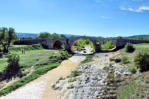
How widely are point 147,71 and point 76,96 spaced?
37.1 ft

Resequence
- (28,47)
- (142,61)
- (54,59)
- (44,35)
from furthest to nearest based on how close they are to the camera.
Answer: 1. (44,35)
2. (28,47)
3. (54,59)
4. (142,61)

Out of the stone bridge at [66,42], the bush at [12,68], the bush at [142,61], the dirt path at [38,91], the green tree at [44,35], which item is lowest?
the dirt path at [38,91]

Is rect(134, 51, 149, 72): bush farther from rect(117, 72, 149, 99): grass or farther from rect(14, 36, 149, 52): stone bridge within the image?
rect(14, 36, 149, 52): stone bridge

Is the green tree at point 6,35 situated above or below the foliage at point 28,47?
above

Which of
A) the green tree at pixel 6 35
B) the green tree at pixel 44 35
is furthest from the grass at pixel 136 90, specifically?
the green tree at pixel 44 35

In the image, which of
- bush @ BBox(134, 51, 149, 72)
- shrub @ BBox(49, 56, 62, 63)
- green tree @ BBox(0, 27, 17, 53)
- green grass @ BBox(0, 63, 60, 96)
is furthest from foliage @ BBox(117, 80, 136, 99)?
green tree @ BBox(0, 27, 17, 53)

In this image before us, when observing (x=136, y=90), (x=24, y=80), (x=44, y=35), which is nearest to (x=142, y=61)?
(x=136, y=90)

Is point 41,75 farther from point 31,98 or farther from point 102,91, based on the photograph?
point 102,91

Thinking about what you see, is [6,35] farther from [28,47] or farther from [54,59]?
[54,59]

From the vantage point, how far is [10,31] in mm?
45281

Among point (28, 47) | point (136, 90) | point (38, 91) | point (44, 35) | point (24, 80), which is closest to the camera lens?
point (136, 90)

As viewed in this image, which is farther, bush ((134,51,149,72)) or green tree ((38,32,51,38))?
green tree ((38,32,51,38))

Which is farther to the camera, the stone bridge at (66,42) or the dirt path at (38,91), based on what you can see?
the stone bridge at (66,42)

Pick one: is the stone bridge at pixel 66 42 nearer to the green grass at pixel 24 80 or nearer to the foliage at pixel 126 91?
the green grass at pixel 24 80
